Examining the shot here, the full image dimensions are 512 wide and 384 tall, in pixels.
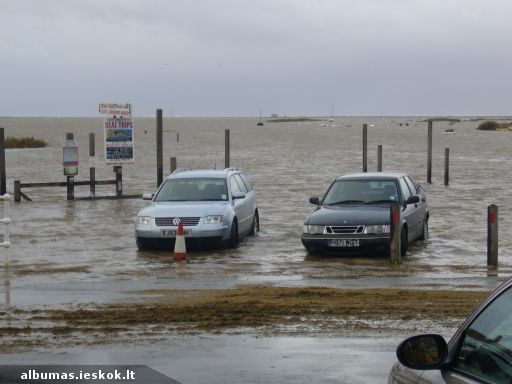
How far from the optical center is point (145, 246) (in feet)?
63.3

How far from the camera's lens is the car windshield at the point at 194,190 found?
20141 millimetres

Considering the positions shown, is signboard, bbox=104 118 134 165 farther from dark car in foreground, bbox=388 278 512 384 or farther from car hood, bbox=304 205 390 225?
dark car in foreground, bbox=388 278 512 384

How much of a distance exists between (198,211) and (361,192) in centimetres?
306

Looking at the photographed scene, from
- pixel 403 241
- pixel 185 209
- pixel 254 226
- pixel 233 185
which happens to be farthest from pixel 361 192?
pixel 254 226

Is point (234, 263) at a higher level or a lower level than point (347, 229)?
lower

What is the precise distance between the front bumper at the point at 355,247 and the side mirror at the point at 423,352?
525 inches

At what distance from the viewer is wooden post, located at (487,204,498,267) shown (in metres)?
16.3

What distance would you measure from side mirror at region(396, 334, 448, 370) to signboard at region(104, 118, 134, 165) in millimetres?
27156

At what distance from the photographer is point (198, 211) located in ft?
62.7

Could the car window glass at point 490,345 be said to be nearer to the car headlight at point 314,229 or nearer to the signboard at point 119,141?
the car headlight at point 314,229

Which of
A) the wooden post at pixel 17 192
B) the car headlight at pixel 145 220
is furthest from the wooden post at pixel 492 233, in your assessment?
the wooden post at pixel 17 192

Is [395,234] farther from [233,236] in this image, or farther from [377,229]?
[233,236]

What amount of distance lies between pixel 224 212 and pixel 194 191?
4.51ft

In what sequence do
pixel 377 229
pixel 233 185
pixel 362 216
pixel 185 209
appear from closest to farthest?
pixel 377 229 < pixel 362 216 < pixel 185 209 < pixel 233 185
